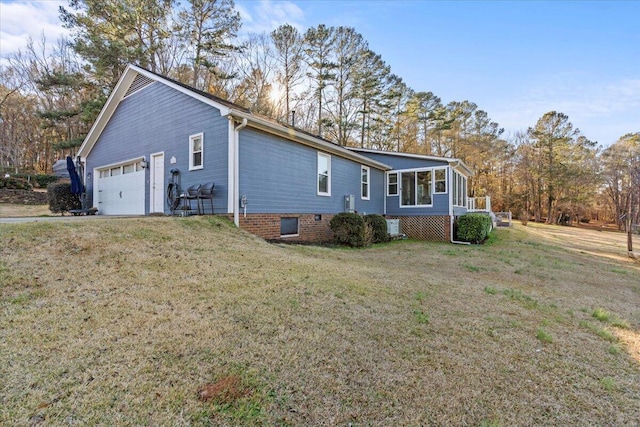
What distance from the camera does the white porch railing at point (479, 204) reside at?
19.7 meters

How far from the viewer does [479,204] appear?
71.8 ft

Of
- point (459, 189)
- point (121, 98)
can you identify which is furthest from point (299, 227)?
point (459, 189)

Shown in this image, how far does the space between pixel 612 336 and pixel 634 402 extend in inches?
62.1

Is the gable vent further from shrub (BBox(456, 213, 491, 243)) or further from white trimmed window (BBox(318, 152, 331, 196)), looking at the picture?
shrub (BBox(456, 213, 491, 243))

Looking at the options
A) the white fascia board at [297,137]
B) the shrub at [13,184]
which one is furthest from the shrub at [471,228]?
the shrub at [13,184]

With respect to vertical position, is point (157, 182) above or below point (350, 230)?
above

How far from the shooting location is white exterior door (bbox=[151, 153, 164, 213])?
9693mm

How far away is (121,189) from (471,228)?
45.9ft

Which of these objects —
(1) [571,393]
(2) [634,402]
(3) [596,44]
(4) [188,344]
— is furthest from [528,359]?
(3) [596,44]

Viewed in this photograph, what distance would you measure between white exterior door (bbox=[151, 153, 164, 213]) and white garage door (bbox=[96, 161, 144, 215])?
0.73 meters

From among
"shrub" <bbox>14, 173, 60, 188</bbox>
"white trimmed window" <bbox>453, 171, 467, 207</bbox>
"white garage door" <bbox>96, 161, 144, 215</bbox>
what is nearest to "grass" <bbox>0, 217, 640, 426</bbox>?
"white garage door" <bbox>96, 161, 144, 215</bbox>

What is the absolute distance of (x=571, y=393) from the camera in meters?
2.36

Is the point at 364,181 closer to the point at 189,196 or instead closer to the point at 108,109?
the point at 189,196

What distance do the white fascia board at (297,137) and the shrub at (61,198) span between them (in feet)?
31.1
